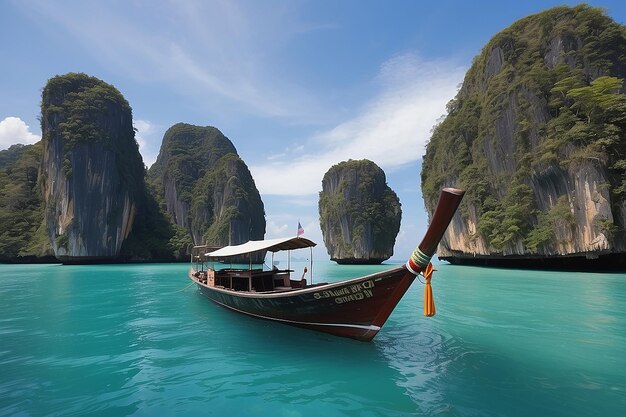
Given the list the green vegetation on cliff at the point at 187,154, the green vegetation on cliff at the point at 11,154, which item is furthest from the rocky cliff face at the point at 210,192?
the green vegetation on cliff at the point at 11,154

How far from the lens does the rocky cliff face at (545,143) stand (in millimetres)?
25016

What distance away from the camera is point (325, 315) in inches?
285

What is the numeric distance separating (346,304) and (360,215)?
53.6 m

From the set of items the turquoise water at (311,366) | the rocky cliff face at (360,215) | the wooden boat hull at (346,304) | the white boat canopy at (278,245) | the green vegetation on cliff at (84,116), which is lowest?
the turquoise water at (311,366)

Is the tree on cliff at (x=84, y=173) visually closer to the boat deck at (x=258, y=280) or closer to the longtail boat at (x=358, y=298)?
the boat deck at (x=258, y=280)

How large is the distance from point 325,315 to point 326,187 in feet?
210

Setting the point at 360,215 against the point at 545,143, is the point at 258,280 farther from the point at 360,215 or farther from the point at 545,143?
the point at 360,215

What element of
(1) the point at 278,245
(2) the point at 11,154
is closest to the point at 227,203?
(2) the point at 11,154

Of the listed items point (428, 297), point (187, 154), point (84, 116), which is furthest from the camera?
point (187, 154)

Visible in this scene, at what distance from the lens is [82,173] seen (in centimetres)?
5372

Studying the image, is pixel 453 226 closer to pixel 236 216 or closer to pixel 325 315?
pixel 325 315

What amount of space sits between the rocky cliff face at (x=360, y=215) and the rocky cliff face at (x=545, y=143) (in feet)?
55.9

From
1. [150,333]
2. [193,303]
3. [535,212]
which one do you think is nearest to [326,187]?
[535,212]

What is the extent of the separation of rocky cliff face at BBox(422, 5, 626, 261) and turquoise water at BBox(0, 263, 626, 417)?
18.5 m
